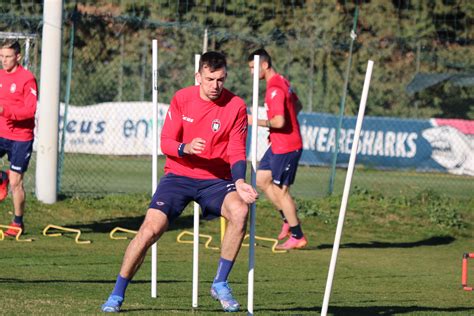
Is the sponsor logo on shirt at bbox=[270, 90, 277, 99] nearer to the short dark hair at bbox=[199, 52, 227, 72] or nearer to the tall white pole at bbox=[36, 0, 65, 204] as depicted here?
the tall white pole at bbox=[36, 0, 65, 204]

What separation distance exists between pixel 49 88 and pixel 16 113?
243cm

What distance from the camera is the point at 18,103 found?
1225 centimetres

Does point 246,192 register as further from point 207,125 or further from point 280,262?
point 280,262

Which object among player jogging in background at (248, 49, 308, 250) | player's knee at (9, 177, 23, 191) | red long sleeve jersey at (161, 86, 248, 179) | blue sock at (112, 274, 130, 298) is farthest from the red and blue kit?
blue sock at (112, 274, 130, 298)

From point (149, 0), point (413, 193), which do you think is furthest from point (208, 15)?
point (413, 193)

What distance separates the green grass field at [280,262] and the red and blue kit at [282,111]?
126cm

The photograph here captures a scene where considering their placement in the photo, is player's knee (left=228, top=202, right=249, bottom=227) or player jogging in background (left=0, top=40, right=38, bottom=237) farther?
player jogging in background (left=0, top=40, right=38, bottom=237)

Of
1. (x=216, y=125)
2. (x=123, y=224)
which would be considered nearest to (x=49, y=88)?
(x=123, y=224)

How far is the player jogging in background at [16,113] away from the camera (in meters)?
12.1

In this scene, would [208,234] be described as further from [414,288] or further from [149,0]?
[149,0]

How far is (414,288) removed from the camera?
9.94m

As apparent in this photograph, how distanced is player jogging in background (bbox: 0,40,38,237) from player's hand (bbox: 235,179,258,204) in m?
5.35

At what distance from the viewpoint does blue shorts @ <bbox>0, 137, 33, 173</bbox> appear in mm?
12297

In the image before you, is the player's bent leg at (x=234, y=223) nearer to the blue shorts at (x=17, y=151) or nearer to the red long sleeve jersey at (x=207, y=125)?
the red long sleeve jersey at (x=207, y=125)
